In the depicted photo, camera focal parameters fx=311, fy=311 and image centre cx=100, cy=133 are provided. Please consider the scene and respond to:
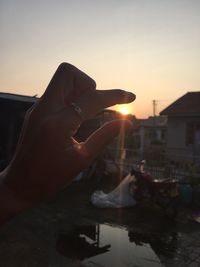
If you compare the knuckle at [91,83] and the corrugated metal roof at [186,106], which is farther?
the corrugated metal roof at [186,106]

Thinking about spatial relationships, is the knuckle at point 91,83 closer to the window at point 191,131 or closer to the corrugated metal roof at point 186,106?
the corrugated metal roof at point 186,106

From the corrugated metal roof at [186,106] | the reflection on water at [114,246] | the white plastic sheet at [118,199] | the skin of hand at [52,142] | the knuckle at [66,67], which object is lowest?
the reflection on water at [114,246]

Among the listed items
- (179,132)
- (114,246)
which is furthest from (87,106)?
(179,132)

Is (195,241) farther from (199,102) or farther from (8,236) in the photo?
(199,102)

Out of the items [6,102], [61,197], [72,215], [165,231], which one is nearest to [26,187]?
[165,231]

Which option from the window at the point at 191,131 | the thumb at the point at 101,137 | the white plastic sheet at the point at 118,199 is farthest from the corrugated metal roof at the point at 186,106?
the thumb at the point at 101,137

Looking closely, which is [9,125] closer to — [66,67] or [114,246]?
[114,246]
